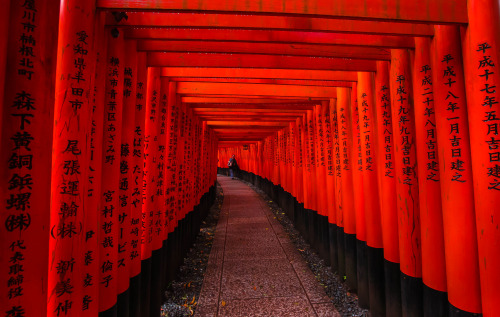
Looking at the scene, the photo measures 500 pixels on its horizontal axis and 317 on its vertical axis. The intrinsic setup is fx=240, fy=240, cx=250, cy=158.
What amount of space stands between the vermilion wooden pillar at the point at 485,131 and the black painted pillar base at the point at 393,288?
1227mm

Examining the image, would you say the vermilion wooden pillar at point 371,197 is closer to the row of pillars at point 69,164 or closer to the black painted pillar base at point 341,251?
the black painted pillar base at point 341,251

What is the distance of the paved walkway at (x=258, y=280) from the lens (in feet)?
13.2

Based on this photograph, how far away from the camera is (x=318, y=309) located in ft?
13.1

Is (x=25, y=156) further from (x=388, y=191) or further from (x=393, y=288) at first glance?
(x=393, y=288)

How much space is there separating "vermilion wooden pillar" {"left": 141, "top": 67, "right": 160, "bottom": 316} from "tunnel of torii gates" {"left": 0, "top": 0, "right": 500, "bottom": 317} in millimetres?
26

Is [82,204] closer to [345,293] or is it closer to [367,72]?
[367,72]

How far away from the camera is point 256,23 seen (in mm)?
2514

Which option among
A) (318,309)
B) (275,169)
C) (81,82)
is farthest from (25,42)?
(275,169)

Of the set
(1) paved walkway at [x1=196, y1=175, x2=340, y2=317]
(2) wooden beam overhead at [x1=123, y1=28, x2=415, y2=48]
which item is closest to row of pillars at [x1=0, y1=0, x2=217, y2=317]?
(2) wooden beam overhead at [x1=123, y1=28, x2=415, y2=48]

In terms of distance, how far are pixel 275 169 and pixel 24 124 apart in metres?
11.8

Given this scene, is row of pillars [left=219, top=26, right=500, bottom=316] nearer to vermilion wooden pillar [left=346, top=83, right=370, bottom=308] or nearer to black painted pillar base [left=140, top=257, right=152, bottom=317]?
vermilion wooden pillar [left=346, top=83, right=370, bottom=308]

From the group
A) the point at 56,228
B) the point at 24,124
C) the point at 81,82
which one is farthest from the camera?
the point at 81,82

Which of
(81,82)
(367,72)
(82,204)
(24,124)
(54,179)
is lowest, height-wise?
(82,204)

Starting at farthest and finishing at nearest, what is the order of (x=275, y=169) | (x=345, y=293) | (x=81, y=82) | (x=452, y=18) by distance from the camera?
(x=275, y=169) → (x=345, y=293) → (x=452, y=18) → (x=81, y=82)
